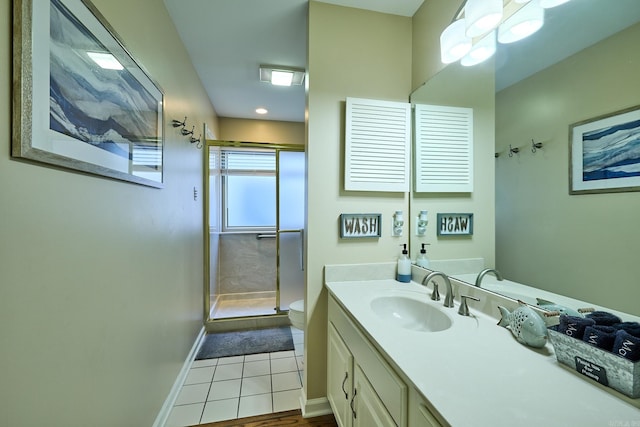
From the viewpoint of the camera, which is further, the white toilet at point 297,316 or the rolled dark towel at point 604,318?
the white toilet at point 297,316

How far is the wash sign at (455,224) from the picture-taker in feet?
4.34

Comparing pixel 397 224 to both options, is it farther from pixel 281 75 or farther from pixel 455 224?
pixel 281 75

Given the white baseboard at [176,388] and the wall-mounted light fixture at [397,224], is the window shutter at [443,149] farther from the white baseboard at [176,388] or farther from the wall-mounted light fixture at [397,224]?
the white baseboard at [176,388]

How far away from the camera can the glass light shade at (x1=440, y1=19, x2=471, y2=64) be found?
4.00 ft

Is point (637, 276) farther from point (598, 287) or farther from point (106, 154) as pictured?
point (106, 154)

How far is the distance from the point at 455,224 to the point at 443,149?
1.48 ft

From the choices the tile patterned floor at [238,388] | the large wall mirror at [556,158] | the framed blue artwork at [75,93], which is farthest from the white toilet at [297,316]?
the framed blue artwork at [75,93]

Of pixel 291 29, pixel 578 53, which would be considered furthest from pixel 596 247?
pixel 291 29

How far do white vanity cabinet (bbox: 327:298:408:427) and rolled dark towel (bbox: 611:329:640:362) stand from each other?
53 centimetres

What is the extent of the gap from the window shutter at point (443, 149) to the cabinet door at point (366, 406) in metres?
1.05

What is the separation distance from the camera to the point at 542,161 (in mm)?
916

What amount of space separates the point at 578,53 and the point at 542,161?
1.14ft

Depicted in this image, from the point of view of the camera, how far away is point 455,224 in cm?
141

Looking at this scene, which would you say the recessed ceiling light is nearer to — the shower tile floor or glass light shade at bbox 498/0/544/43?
glass light shade at bbox 498/0/544/43
